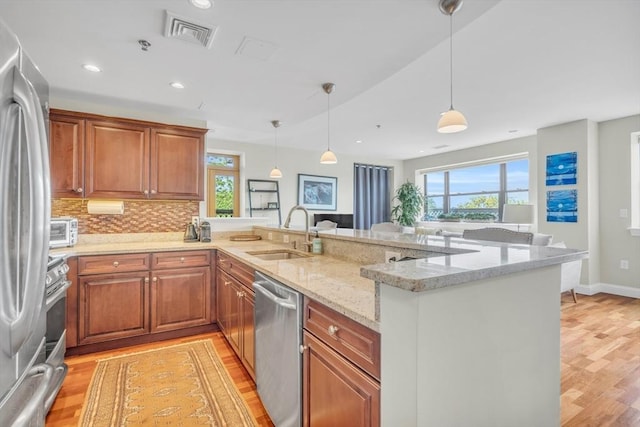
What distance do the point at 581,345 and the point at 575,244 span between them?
256 centimetres

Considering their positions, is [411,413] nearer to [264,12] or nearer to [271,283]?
[271,283]

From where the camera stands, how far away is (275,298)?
5.16 feet

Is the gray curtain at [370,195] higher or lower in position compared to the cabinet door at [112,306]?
higher

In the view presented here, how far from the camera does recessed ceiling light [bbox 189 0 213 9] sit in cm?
174

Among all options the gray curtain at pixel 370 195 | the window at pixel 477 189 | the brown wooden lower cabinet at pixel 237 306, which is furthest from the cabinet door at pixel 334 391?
the gray curtain at pixel 370 195

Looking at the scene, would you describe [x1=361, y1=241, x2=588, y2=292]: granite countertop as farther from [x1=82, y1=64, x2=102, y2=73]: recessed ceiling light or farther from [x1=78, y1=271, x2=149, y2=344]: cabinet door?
[x1=82, y1=64, x2=102, y2=73]: recessed ceiling light

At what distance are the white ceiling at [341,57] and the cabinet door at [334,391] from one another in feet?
6.11

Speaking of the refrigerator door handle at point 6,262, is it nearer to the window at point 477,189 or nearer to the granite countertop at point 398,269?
the granite countertop at point 398,269

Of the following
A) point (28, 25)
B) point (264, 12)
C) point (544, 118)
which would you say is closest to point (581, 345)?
point (544, 118)

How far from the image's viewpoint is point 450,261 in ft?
3.68

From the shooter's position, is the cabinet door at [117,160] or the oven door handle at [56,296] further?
the cabinet door at [117,160]

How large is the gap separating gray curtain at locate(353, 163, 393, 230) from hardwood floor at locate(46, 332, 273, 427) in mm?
5315

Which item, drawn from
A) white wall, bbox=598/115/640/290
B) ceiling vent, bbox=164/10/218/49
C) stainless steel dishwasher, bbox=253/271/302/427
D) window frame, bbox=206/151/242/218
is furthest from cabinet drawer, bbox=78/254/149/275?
white wall, bbox=598/115/640/290

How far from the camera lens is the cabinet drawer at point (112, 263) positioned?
2.62 m
